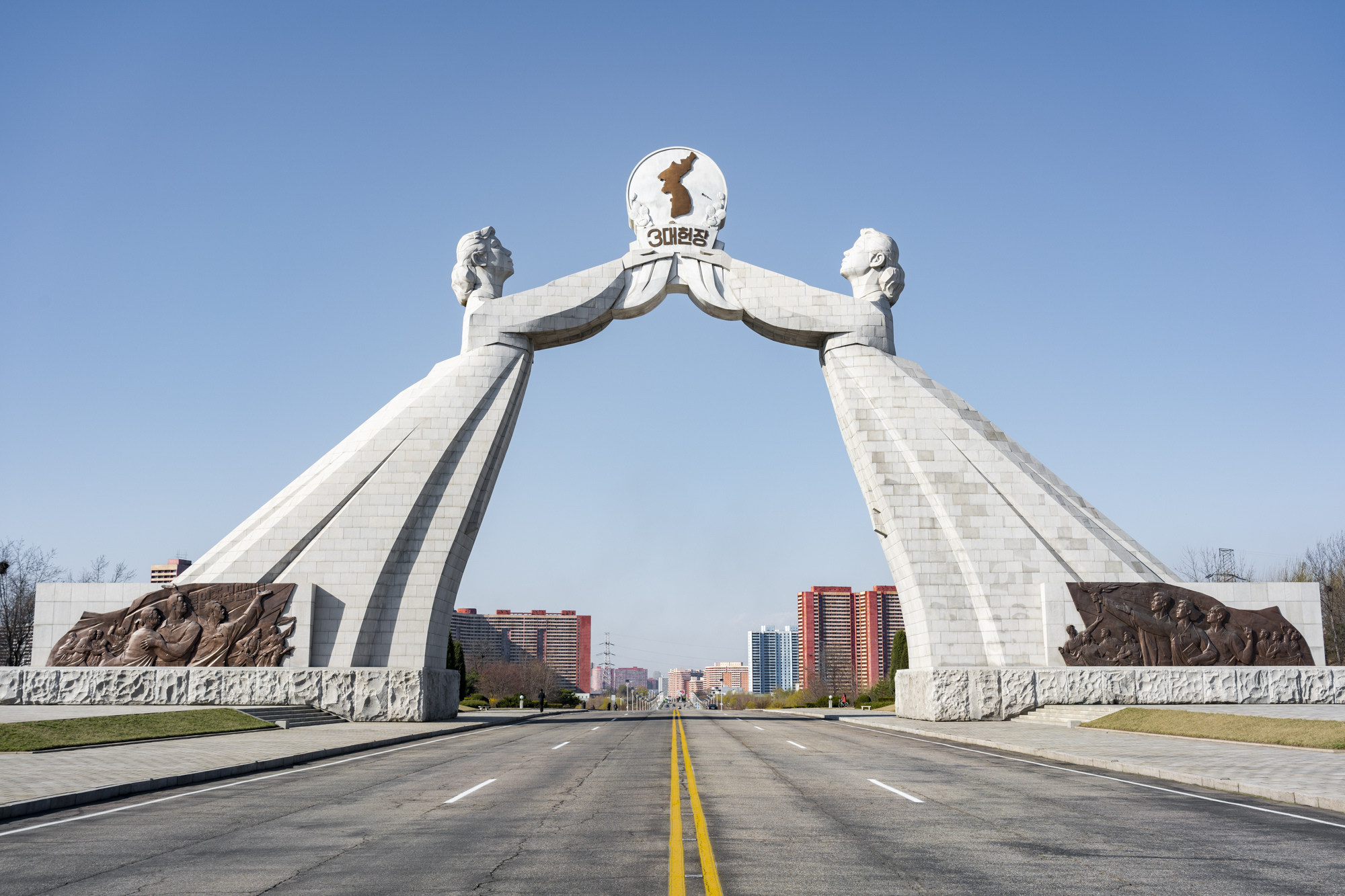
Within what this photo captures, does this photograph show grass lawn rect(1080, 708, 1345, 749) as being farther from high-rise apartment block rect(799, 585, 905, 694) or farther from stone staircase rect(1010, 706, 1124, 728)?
high-rise apartment block rect(799, 585, 905, 694)

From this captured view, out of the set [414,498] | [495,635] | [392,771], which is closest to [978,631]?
[414,498]

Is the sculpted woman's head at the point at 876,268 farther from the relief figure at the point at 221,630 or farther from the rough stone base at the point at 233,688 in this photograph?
the relief figure at the point at 221,630

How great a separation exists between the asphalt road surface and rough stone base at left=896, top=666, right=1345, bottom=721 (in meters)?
14.1

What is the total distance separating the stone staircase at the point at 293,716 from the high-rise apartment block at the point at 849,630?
8168cm

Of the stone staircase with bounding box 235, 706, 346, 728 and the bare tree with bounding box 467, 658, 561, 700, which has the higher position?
the stone staircase with bounding box 235, 706, 346, 728

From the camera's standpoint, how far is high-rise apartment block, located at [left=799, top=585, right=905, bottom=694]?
124m

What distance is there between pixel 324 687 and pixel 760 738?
13067 mm

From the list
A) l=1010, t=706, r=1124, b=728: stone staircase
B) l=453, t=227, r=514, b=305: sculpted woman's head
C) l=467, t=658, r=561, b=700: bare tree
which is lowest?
l=467, t=658, r=561, b=700: bare tree

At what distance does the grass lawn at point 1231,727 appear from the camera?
16.4m

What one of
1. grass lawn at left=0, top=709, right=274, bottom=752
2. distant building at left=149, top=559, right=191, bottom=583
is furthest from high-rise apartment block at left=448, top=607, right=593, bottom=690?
grass lawn at left=0, top=709, right=274, bottom=752

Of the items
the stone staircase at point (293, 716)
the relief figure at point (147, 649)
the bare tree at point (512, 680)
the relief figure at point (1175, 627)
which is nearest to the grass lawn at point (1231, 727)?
the relief figure at point (1175, 627)

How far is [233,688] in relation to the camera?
2611 cm

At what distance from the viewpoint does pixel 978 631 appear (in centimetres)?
2864

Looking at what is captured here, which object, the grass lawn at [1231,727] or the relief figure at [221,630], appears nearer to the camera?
the grass lawn at [1231,727]
